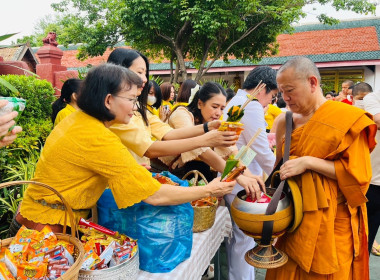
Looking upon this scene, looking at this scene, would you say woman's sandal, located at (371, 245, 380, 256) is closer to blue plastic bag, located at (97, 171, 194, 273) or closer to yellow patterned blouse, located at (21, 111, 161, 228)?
blue plastic bag, located at (97, 171, 194, 273)

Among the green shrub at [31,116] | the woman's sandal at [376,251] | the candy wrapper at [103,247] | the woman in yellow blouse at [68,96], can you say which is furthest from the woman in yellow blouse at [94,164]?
the woman's sandal at [376,251]

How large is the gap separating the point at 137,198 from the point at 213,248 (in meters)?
0.94

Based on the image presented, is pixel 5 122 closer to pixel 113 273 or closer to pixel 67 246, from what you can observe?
pixel 67 246

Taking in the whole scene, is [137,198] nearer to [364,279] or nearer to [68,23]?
[364,279]

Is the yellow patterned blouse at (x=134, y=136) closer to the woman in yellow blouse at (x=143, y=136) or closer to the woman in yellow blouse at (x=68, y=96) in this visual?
the woman in yellow blouse at (x=143, y=136)

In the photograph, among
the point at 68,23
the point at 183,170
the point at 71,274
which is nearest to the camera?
the point at 71,274

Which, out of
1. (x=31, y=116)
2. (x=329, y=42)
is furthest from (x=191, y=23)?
(x=329, y=42)

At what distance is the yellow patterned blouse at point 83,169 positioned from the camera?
127cm

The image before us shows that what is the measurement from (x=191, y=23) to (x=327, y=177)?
8.97 m

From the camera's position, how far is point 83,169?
4.32ft

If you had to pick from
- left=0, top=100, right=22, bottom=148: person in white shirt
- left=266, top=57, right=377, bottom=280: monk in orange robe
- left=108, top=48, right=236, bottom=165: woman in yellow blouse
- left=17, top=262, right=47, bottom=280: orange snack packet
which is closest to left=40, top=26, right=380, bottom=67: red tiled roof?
left=108, top=48, right=236, bottom=165: woman in yellow blouse

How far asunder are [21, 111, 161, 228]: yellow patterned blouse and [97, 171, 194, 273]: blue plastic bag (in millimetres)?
123

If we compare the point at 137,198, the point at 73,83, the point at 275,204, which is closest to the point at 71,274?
the point at 137,198

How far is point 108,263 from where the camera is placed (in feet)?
4.09
